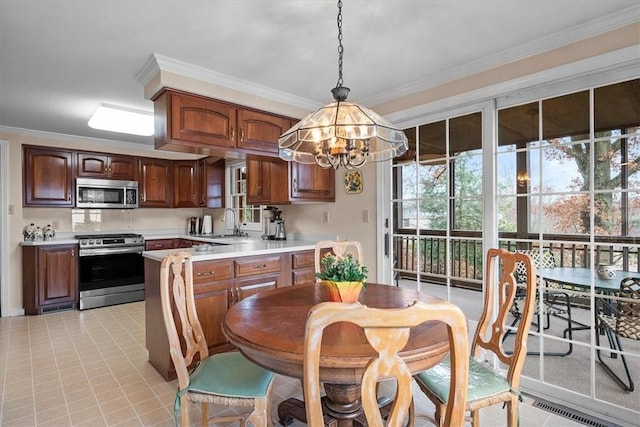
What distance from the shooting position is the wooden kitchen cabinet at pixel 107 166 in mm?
4645

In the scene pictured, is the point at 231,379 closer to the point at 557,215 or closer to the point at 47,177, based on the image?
the point at 557,215

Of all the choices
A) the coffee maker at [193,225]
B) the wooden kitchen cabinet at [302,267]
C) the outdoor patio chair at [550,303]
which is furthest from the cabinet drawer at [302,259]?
the coffee maker at [193,225]

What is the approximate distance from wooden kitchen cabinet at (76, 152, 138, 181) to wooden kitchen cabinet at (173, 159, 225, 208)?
2.10ft

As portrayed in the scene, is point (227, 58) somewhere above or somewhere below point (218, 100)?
above

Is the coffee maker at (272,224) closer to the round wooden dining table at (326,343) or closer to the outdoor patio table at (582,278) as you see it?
the round wooden dining table at (326,343)

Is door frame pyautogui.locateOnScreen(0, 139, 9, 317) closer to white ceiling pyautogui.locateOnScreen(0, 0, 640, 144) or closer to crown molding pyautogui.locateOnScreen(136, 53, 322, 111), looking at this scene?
white ceiling pyautogui.locateOnScreen(0, 0, 640, 144)

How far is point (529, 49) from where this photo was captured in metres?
2.30

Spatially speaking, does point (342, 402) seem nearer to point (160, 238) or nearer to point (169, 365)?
point (169, 365)

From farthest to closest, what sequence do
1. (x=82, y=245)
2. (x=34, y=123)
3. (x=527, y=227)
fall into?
1. (x=82, y=245)
2. (x=34, y=123)
3. (x=527, y=227)

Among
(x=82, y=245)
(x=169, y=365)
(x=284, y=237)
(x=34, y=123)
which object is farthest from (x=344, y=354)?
(x=34, y=123)

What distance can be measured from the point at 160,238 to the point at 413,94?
420 cm

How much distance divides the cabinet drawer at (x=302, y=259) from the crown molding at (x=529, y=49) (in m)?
1.77

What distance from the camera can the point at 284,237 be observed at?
14.0 feet

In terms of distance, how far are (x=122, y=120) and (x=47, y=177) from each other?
62.1 inches
